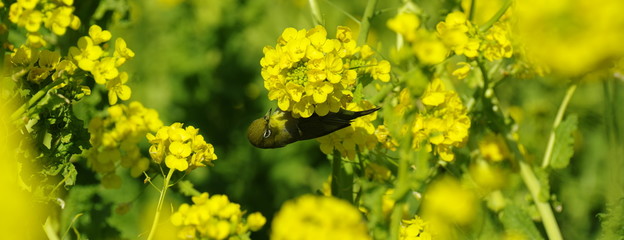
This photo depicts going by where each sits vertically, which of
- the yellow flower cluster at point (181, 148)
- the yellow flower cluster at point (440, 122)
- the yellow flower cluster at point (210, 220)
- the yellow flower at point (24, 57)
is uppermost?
the yellow flower at point (24, 57)

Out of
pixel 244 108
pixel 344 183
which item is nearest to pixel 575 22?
pixel 244 108

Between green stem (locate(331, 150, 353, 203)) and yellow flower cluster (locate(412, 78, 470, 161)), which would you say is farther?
green stem (locate(331, 150, 353, 203))

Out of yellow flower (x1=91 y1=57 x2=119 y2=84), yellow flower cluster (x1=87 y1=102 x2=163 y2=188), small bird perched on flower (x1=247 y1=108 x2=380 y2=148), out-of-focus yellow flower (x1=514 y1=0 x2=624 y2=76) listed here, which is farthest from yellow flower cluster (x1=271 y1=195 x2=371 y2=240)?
out-of-focus yellow flower (x1=514 y1=0 x2=624 y2=76)

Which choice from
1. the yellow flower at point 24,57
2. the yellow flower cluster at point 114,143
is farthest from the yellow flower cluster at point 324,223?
the yellow flower at point 24,57

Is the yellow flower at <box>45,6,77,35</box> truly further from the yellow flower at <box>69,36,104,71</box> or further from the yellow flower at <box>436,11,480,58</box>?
the yellow flower at <box>436,11,480,58</box>

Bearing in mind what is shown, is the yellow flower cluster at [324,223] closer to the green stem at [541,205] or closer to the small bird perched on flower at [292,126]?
the small bird perched on flower at [292,126]

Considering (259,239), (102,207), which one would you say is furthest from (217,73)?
(102,207)

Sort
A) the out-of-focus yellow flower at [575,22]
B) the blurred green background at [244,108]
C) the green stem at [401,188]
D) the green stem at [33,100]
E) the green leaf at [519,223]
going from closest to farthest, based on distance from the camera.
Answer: the green stem at [401,188] → the green stem at [33,100] → the green leaf at [519,223] → the blurred green background at [244,108] → the out-of-focus yellow flower at [575,22]
